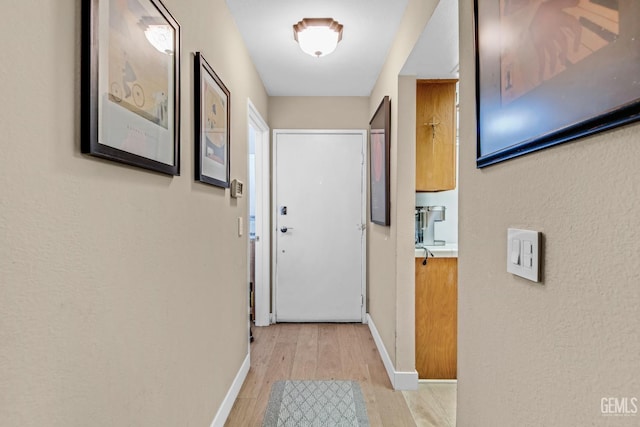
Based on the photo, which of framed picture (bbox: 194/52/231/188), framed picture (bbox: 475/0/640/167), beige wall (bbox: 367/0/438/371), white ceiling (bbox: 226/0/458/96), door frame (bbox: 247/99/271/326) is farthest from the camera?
door frame (bbox: 247/99/271/326)

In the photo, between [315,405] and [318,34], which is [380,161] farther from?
[315,405]

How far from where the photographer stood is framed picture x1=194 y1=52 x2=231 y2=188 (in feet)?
5.15

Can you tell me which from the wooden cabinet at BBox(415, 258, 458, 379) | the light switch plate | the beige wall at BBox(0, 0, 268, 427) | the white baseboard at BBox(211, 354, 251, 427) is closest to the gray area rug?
the white baseboard at BBox(211, 354, 251, 427)

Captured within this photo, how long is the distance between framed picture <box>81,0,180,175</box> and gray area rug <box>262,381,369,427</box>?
1.57 meters

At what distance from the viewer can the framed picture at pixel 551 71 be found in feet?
1.85

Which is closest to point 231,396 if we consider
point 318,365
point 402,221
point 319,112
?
point 318,365

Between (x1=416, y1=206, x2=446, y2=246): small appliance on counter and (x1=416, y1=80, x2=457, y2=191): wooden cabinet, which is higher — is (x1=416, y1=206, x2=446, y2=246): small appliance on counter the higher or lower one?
the lower one

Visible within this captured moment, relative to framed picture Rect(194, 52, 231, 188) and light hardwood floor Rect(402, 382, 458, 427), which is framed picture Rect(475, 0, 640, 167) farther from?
light hardwood floor Rect(402, 382, 458, 427)

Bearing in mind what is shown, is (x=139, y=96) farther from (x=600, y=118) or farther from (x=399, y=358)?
(x=399, y=358)

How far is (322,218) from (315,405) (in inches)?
76.1

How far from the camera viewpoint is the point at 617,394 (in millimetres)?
598

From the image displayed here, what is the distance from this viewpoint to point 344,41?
8.21 ft

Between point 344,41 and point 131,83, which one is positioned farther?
point 344,41
